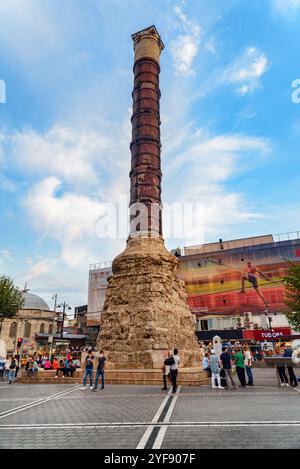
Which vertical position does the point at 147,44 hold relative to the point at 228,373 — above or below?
above

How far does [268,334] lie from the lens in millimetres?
29109

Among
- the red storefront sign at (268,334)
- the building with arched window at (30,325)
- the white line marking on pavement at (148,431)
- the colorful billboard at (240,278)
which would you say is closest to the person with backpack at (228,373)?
the white line marking on pavement at (148,431)

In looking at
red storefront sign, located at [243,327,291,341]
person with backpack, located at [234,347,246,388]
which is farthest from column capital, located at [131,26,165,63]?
red storefront sign, located at [243,327,291,341]

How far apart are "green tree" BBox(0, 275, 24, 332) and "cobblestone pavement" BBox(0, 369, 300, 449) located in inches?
766

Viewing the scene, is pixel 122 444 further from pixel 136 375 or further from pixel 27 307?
pixel 27 307

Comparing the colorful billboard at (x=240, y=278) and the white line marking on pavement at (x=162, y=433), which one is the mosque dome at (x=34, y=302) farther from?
the white line marking on pavement at (x=162, y=433)

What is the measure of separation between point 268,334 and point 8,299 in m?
23.1

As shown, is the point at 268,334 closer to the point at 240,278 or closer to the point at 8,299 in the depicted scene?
the point at 240,278

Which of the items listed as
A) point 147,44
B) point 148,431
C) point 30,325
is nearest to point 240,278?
point 147,44

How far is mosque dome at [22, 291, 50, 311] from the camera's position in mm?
48906

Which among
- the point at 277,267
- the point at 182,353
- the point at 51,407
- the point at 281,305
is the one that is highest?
the point at 277,267

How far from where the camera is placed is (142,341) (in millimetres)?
13828
